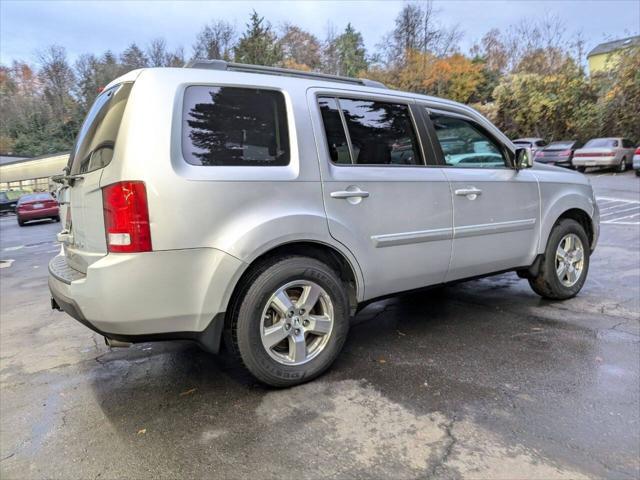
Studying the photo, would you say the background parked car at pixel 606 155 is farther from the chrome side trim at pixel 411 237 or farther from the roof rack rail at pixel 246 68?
the roof rack rail at pixel 246 68

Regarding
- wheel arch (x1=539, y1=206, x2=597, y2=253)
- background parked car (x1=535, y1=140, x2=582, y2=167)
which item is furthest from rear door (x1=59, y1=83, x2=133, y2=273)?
background parked car (x1=535, y1=140, x2=582, y2=167)

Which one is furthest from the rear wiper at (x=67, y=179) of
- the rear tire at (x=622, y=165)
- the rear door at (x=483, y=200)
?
the rear tire at (x=622, y=165)

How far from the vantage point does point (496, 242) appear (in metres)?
4.19

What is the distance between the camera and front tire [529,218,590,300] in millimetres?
4684

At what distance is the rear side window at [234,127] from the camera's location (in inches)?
110

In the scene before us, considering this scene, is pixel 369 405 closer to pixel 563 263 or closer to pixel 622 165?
pixel 563 263

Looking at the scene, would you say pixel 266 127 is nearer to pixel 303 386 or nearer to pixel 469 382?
pixel 303 386

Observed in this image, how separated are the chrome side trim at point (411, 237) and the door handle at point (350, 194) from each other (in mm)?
307

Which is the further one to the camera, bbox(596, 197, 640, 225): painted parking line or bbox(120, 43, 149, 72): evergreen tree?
bbox(120, 43, 149, 72): evergreen tree

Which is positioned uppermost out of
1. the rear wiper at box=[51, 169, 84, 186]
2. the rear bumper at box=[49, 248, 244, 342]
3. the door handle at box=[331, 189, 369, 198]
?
the rear wiper at box=[51, 169, 84, 186]

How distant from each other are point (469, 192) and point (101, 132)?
2753 mm

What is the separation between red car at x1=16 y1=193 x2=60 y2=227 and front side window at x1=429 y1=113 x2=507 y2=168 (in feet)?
67.7

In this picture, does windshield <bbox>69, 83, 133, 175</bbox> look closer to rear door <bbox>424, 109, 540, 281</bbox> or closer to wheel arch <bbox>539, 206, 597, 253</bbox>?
rear door <bbox>424, 109, 540, 281</bbox>

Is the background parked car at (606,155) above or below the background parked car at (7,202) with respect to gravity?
above
